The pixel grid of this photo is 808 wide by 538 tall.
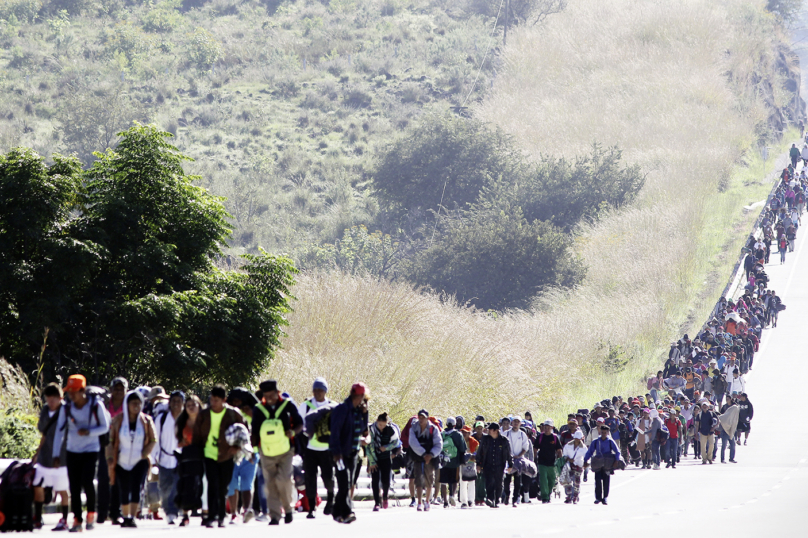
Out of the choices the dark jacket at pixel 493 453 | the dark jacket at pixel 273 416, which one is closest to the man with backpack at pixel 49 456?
the dark jacket at pixel 273 416

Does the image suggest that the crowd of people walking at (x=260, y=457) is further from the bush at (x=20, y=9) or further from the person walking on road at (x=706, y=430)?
the bush at (x=20, y=9)

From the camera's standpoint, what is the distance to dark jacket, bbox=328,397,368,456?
10.8 metres

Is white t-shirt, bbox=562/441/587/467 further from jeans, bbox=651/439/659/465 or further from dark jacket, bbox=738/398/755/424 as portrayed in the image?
dark jacket, bbox=738/398/755/424

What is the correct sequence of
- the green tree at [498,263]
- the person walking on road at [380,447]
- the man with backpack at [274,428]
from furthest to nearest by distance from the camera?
the green tree at [498,263]
the person walking on road at [380,447]
the man with backpack at [274,428]

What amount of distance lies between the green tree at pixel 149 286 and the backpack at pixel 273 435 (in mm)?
6096

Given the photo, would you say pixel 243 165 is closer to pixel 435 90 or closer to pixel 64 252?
pixel 435 90

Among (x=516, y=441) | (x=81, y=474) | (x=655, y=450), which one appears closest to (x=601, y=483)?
(x=516, y=441)

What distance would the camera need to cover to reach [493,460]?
15.6m

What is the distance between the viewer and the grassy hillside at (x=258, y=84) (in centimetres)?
5667

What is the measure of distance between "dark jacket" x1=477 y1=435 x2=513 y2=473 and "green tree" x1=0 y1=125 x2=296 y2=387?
13.9 feet

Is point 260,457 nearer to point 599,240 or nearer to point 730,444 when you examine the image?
point 730,444

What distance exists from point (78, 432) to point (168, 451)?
54.6 inches

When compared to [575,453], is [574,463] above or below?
below

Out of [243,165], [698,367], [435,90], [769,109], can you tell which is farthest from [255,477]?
[769,109]
